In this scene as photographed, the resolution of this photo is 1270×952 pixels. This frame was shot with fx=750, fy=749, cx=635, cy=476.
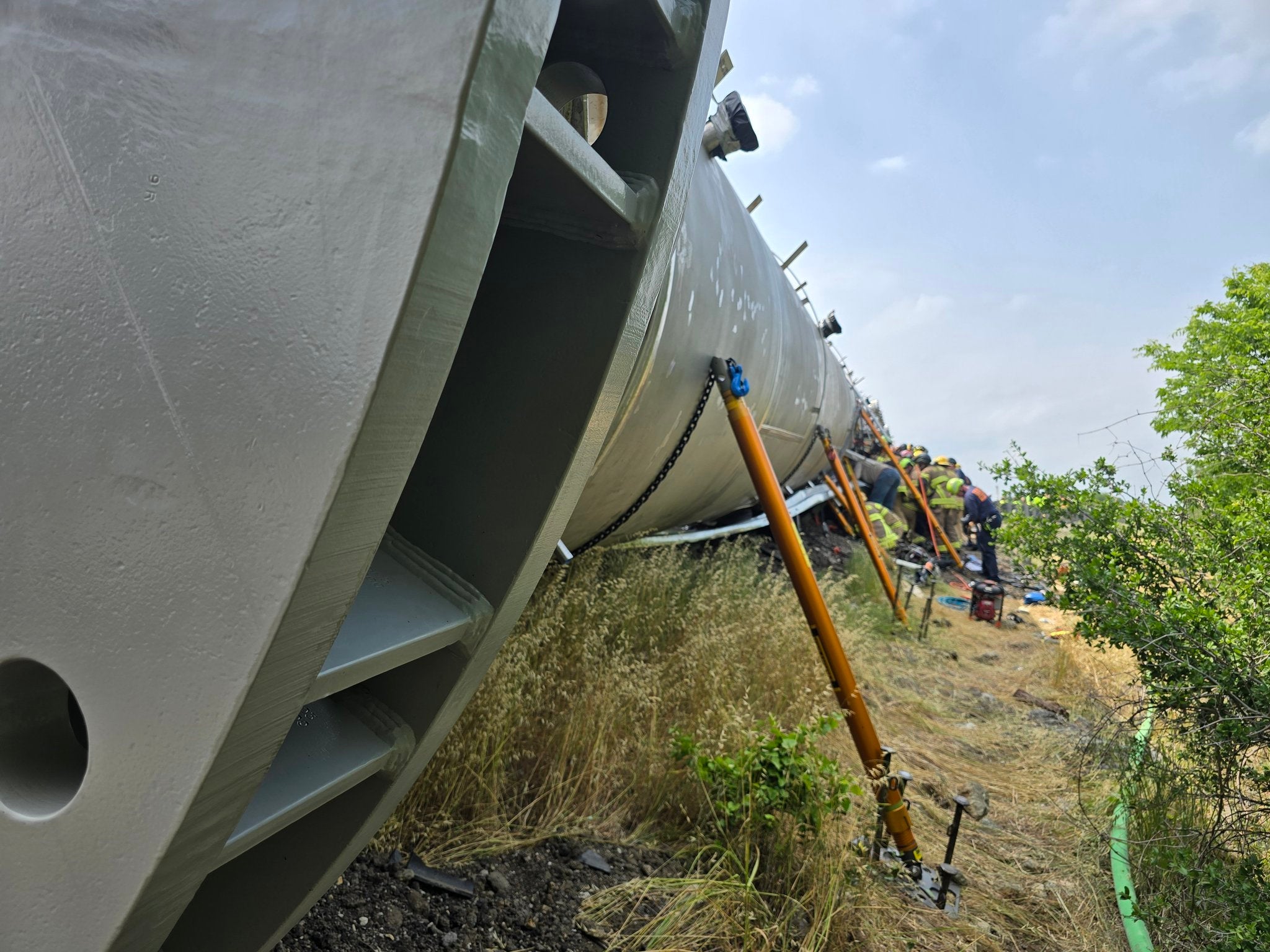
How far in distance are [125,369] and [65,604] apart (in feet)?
0.86

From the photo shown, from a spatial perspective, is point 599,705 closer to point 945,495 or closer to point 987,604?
point 987,604

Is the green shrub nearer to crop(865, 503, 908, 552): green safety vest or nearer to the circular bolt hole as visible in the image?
the circular bolt hole

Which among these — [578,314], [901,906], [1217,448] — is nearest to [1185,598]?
[901,906]

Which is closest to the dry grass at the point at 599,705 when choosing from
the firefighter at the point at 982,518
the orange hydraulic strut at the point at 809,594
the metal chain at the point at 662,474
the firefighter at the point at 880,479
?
the metal chain at the point at 662,474

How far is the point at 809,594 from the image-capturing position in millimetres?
3213

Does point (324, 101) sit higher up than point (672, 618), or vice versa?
point (324, 101)

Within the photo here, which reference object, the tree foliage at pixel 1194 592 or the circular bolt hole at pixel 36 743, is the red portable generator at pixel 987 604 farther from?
the circular bolt hole at pixel 36 743

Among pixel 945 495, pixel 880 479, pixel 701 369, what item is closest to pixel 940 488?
pixel 945 495

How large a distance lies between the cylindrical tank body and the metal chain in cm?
4

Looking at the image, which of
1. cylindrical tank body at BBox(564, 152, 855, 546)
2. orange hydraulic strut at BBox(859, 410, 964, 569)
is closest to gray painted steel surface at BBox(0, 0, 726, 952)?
cylindrical tank body at BBox(564, 152, 855, 546)

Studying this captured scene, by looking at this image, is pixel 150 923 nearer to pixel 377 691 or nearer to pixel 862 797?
pixel 377 691

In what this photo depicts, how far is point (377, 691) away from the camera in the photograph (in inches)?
48.4

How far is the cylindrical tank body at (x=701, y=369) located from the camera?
273 centimetres

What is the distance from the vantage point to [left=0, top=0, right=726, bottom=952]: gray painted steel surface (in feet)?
2.32
